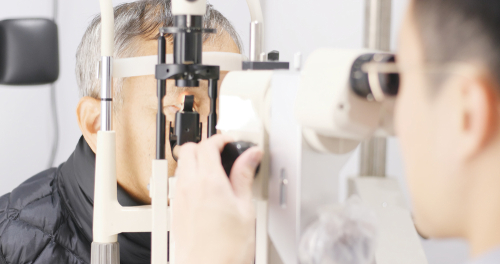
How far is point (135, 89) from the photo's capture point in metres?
1.18

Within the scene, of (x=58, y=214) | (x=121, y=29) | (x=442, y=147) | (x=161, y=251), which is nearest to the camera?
Answer: (x=442, y=147)

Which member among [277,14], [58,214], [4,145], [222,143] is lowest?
[58,214]

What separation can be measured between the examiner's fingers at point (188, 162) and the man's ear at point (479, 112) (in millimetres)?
347

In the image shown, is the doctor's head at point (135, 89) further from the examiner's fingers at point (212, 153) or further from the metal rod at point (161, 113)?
the examiner's fingers at point (212, 153)

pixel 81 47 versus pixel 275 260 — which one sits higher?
pixel 81 47

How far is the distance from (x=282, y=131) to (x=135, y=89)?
0.64 m

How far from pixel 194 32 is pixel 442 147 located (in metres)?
0.42

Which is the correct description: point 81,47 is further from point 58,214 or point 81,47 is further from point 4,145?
point 4,145

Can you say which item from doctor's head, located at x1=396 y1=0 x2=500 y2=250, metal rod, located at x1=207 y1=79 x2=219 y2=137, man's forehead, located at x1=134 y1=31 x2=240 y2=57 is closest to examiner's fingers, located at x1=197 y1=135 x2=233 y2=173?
metal rod, located at x1=207 y1=79 x2=219 y2=137

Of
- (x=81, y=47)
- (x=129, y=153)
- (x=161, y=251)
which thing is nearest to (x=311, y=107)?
(x=161, y=251)

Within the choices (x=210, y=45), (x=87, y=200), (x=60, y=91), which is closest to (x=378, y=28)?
(x=210, y=45)

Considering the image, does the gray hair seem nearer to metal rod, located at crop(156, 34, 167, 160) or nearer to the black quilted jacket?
the black quilted jacket

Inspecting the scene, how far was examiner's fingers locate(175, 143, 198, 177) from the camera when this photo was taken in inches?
24.8

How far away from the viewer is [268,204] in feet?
2.23
